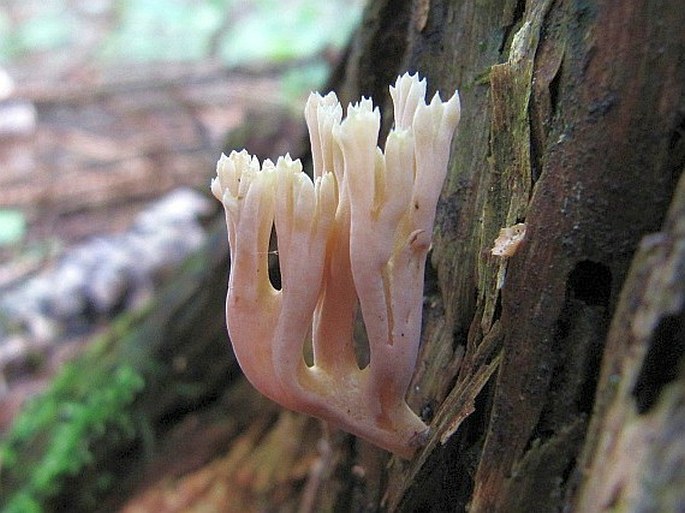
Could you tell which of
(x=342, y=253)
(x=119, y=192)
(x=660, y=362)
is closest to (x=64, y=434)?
(x=342, y=253)

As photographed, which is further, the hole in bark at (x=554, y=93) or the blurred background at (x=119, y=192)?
the blurred background at (x=119, y=192)

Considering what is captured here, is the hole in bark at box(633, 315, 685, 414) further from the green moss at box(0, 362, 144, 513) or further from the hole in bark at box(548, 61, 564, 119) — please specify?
the green moss at box(0, 362, 144, 513)

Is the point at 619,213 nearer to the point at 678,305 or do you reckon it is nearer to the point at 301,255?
the point at 678,305

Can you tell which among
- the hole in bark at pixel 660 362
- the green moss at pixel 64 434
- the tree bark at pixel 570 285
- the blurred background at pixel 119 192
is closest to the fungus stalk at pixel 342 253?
the tree bark at pixel 570 285

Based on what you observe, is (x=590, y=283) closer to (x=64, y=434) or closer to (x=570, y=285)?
(x=570, y=285)

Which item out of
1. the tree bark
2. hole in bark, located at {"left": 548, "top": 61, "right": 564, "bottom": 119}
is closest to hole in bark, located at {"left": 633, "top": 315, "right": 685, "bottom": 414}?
the tree bark

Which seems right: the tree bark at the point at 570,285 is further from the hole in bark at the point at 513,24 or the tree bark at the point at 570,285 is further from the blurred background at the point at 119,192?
the blurred background at the point at 119,192
